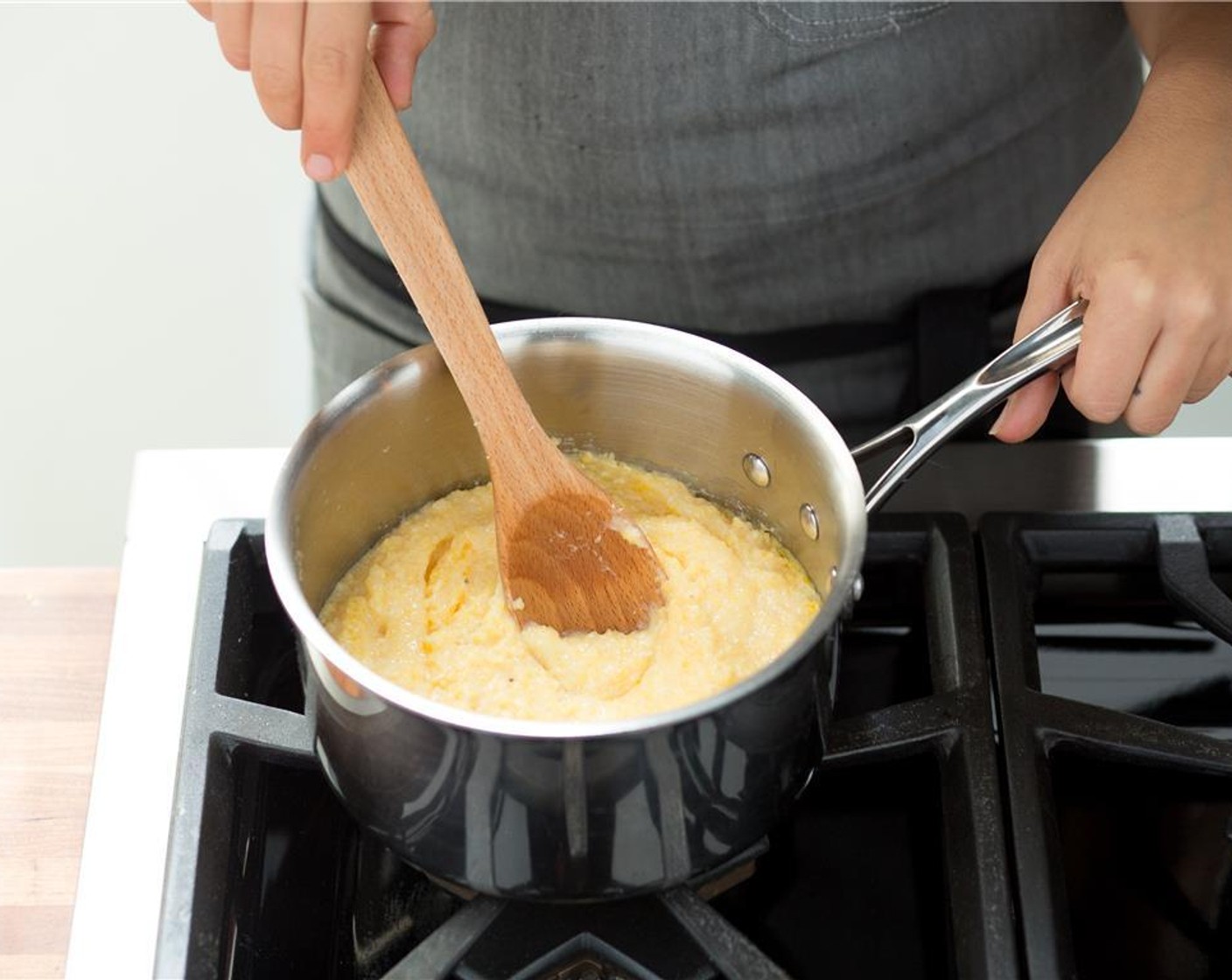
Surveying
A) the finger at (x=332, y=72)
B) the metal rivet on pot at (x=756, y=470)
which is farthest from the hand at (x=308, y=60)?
the metal rivet on pot at (x=756, y=470)

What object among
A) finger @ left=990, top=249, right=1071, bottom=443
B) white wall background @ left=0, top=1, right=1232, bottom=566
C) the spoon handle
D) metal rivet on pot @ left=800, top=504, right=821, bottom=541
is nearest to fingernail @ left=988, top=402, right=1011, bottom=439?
finger @ left=990, top=249, right=1071, bottom=443

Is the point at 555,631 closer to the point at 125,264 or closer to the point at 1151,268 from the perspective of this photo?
the point at 1151,268

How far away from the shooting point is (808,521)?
0.67 metres

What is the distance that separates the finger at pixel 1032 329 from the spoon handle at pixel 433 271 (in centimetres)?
23

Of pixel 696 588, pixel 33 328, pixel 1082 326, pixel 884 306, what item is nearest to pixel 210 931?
pixel 696 588

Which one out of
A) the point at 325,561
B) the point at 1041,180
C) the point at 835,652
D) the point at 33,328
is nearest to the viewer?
the point at 835,652

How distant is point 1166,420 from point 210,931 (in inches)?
19.2

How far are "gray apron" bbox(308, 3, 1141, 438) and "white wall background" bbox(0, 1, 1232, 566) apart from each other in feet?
2.48

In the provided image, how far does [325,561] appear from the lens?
2.24 feet

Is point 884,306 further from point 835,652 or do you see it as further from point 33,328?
point 33,328

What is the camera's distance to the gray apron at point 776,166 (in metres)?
0.86

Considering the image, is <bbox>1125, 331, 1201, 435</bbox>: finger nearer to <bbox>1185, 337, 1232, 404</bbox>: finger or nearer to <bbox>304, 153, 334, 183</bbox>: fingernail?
<bbox>1185, 337, 1232, 404</bbox>: finger

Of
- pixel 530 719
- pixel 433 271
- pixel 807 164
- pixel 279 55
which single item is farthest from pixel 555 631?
pixel 807 164

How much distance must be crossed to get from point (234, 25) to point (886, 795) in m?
0.44
